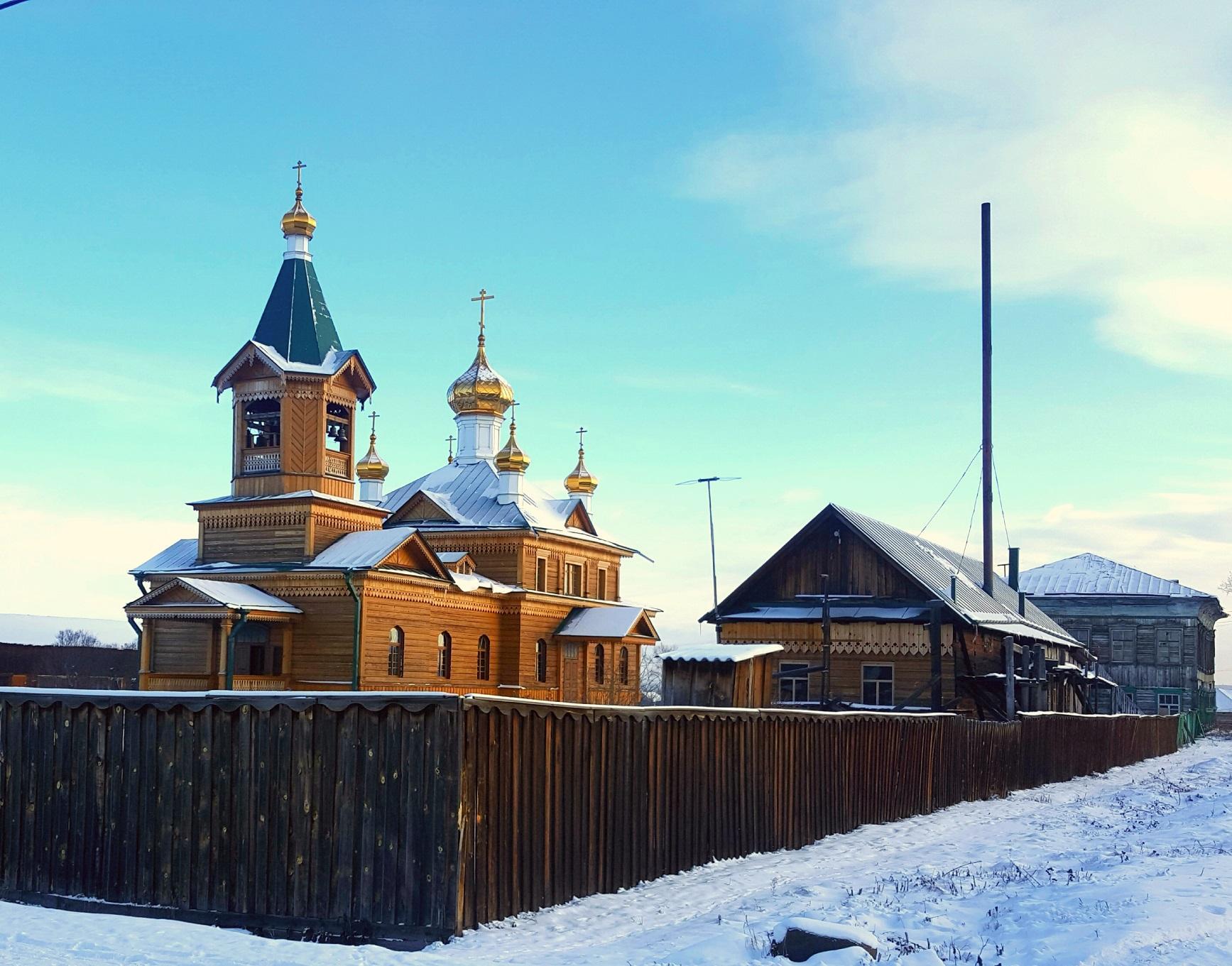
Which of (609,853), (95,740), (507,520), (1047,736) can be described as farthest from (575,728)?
(507,520)

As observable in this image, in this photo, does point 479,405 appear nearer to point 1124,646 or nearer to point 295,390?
point 295,390

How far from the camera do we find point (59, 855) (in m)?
11.4

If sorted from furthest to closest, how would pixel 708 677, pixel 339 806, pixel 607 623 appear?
pixel 607 623, pixel 708 677, pixel 339 806

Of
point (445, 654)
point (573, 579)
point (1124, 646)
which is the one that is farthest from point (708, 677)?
point (1124, 646)

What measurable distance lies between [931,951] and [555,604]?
35.9 m

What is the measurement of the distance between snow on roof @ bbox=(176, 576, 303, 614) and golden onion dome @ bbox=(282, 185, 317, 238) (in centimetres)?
1036

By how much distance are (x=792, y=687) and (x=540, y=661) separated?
1342cm

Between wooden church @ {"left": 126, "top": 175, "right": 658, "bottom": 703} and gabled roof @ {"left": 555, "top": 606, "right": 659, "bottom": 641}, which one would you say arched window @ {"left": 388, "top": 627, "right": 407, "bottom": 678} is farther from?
gabled roof @ {"left": 555, "top": 606, "right": 659, "bottom": 641}

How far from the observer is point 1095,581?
2354 inches

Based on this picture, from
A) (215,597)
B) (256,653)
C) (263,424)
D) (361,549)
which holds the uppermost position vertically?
(263,424)

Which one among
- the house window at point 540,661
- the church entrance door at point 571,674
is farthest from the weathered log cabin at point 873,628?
the church entrance door at point 571,674

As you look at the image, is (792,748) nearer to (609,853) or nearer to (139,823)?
(609,853)

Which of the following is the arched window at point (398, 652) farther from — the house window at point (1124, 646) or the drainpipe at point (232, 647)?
the house window at point (1124, 646)

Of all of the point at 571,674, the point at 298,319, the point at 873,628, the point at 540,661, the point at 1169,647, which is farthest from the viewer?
the point at 1169,647
